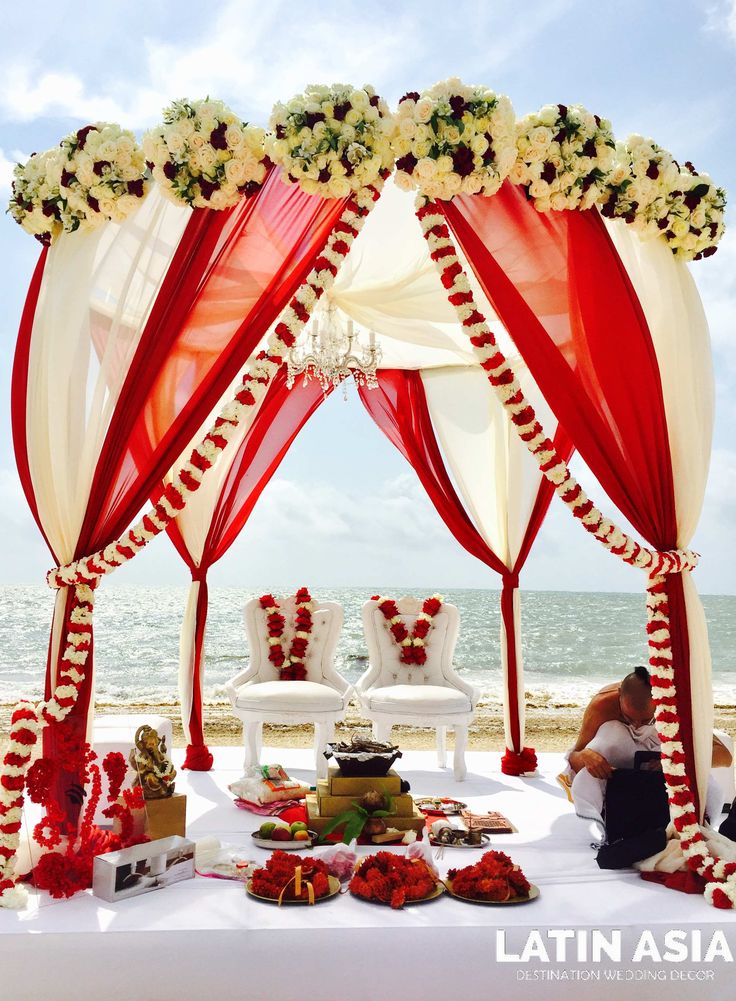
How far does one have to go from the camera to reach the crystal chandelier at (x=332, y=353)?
550 centimetres

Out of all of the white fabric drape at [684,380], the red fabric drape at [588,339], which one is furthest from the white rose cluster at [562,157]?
the white fabric drape at [684,380]

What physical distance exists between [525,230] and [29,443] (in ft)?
7.91

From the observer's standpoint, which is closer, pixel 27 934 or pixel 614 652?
pixel 27 934

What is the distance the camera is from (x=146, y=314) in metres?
3.61

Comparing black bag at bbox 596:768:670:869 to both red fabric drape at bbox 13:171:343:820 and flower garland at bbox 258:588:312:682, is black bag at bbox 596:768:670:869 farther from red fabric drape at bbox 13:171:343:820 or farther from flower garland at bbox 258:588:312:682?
flower garland at bbox 258:588:312:682

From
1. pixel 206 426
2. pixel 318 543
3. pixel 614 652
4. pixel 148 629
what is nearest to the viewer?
pixel 206 426

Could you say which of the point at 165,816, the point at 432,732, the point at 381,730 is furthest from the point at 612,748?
the point at 432,732

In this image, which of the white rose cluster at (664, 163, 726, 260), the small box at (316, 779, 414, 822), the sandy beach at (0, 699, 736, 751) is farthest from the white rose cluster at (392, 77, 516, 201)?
the sandy beach at (0, 699, 736, 751)

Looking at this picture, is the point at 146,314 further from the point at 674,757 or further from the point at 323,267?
the point at 674,757

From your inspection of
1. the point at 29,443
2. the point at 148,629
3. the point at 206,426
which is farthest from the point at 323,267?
the point at 148,629

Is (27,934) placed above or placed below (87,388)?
below

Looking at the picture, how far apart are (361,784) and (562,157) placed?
10.4 ft

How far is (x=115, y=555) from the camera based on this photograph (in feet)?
11.4

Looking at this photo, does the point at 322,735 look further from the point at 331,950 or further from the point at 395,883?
the point at 331,950
